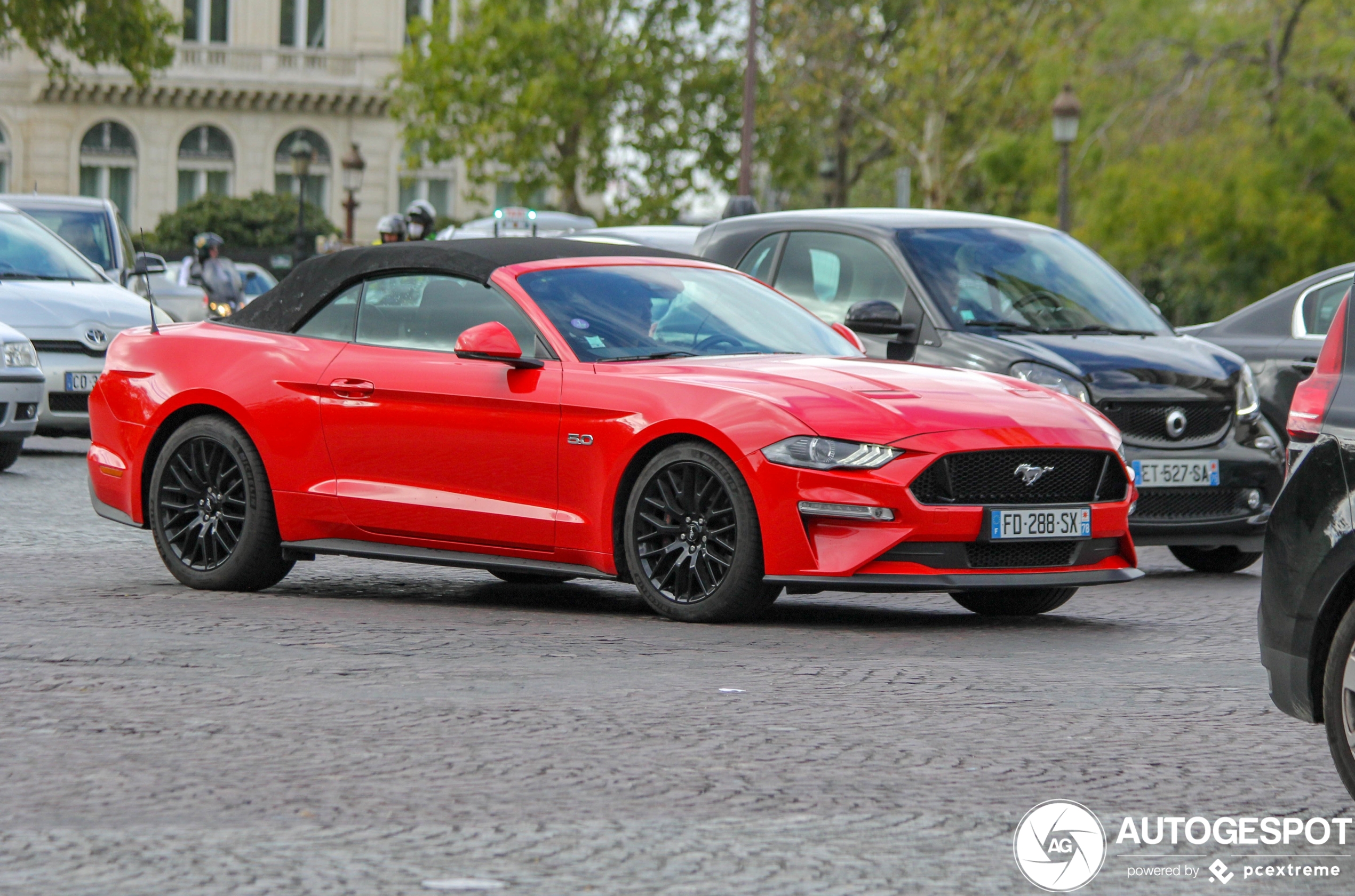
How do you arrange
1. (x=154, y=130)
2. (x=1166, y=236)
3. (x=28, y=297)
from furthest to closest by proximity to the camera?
1. (x=154, y=130)
2. (x=1166, y=236)
3. (x=28, y=297)

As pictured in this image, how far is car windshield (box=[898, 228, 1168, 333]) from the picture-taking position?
11125 millimetres

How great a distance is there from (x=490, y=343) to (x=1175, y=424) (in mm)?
3708

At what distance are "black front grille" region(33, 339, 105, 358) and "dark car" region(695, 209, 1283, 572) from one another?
5131 mm

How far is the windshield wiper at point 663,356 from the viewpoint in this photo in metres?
8.58

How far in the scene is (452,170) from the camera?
67.1m

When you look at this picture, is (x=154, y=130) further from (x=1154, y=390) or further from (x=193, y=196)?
(x=1154, y=390)

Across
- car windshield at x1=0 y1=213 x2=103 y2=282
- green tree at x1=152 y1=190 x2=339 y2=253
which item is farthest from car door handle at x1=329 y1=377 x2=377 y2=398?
green tree at x1=152 y1=190 x2=339 y2=253

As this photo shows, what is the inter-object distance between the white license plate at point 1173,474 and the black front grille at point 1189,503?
0.03 metres

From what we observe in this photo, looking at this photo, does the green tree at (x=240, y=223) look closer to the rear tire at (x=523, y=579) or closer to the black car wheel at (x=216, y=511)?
the rear tire at (x=523, y=579)

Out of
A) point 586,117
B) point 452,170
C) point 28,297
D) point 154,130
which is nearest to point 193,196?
point 154,130

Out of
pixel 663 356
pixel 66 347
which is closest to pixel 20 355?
pixel 66 347

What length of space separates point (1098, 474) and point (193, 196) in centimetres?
5974

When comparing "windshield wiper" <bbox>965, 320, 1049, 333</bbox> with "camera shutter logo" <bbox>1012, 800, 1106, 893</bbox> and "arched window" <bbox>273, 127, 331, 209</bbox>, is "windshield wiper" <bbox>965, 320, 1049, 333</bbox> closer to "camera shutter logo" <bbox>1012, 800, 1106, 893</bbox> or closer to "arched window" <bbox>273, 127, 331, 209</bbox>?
"camera shutter logo" <bbox>1012, 800, 1106, 893</bbox>

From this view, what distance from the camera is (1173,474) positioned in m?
10.3
